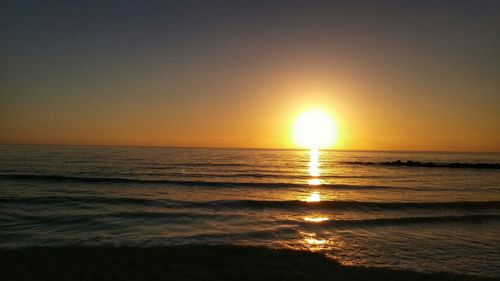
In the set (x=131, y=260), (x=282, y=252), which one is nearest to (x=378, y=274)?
(x=282, y=252)

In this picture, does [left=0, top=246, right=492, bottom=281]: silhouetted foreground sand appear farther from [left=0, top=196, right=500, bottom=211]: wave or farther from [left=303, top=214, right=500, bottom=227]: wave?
[left=0, top=196, right=500, bottom=211]: wave

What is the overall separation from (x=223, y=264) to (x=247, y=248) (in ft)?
5.59

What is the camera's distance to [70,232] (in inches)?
515

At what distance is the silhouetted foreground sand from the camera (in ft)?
28.0

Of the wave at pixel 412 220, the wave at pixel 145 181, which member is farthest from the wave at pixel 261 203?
the wave at pixel 145 181

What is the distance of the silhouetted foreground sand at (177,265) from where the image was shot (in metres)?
8.55

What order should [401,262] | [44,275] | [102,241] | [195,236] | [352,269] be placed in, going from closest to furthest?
1. [44,275]
2. [352,269]
3. [401,262]
4. [102,241]
5. [195,236]

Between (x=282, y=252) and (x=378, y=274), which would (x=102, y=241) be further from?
(x=378, y=274)

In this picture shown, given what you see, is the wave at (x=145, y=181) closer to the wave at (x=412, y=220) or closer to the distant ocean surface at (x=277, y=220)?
the distant ocean surface at (x=277, y=220)

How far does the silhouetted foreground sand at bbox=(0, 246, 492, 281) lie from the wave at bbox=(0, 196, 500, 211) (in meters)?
9.29

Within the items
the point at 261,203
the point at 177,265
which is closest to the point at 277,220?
the point at 261,203

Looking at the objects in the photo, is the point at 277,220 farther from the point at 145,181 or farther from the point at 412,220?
the point at 145,181

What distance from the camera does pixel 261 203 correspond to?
21.3 meters

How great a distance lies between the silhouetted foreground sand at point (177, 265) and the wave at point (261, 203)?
9.29 metres
